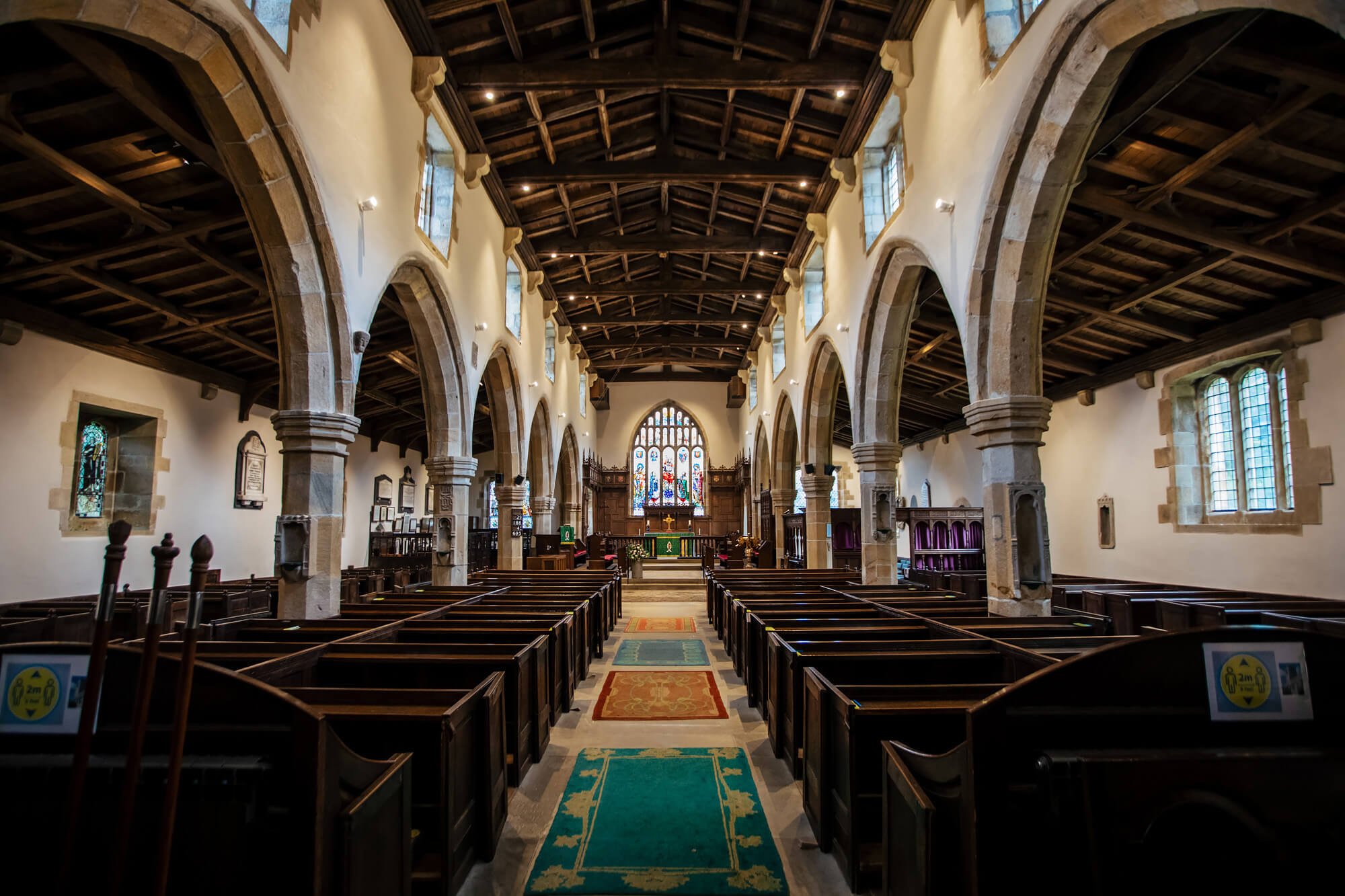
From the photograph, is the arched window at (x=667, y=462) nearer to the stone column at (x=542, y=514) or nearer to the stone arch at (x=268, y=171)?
the stone column at (x=542, y=514)

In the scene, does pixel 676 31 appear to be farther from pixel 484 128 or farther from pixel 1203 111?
pixel 1203 111

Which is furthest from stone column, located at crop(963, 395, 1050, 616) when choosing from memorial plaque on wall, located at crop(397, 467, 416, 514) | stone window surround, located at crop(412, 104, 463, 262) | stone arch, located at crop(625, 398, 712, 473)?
stone arch, located at crop(625, 398, 712, 473)

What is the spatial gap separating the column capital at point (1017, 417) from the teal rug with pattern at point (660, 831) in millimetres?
3016

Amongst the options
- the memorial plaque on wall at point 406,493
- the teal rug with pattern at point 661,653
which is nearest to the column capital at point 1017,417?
the teal rug with pattern at point 661,653

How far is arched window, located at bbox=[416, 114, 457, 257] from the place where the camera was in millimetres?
8039

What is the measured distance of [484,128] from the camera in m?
8.91

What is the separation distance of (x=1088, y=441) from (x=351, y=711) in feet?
35.1

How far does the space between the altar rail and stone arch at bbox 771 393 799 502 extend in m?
1.76

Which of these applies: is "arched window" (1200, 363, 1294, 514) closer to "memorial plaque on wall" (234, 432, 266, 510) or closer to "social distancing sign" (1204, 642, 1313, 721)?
"social distancing sign" (1204, 642, 1313, 721)

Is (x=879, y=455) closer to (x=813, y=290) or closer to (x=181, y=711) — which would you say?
(x=813, y=290)

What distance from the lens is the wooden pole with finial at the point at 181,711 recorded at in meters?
1.21

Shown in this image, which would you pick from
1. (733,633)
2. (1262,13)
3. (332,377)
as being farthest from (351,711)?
(1262,13)

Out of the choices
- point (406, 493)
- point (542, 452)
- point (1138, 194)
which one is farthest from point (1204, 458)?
point (406, 493)

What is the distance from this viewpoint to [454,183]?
27.7ft
